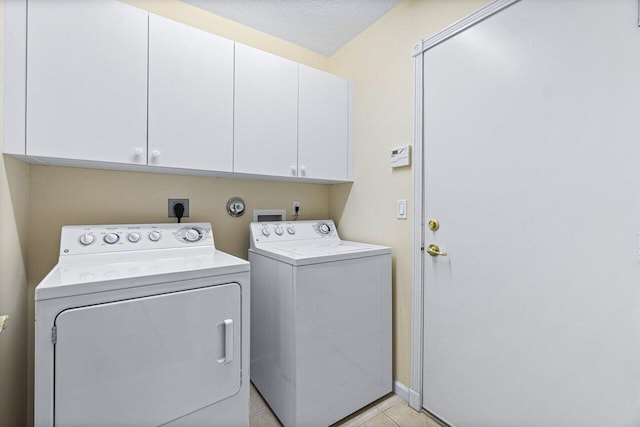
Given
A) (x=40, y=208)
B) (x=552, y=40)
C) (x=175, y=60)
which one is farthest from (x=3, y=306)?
(x=552, y=40)

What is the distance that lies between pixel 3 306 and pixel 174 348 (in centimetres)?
63

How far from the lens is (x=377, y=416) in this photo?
162 centimetres

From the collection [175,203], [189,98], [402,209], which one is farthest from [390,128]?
[175,203]

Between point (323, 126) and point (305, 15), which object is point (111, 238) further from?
point (305, 15)

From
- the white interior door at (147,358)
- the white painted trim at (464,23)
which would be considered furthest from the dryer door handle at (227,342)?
the white painted trim at (464,23)

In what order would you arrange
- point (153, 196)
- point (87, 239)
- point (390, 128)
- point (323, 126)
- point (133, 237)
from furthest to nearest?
point (323, 126)
point (390, 128)
point (153, 196)
point (133, 237)
point (87, 239)

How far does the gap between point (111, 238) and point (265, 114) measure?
3.52 ft

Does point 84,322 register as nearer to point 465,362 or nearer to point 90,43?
point 90,43

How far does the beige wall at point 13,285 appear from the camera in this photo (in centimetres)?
106

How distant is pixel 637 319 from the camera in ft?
3.13

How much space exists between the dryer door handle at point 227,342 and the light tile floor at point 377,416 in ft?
2.04

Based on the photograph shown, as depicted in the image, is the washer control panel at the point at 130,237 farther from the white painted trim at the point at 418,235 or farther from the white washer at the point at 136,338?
the white painted trim at the point at 418,235

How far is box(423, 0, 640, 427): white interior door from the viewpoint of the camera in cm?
99

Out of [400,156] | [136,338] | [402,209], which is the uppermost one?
[400,156]
